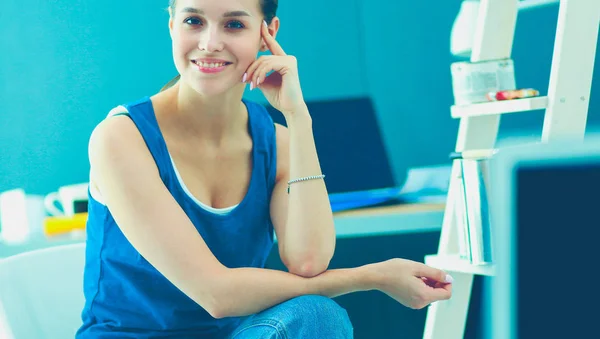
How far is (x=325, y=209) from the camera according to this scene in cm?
154

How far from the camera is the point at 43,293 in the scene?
1.53 m

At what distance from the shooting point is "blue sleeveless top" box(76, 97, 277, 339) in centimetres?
143

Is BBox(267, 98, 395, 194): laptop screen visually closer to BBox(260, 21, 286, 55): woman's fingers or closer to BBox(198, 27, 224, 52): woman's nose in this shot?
BBox(260, 21, 286, 55): woman's fingers

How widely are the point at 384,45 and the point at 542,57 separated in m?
0.55

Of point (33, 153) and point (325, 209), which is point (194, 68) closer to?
point (325, 209)

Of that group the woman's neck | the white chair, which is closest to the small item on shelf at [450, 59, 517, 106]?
the woman's neck

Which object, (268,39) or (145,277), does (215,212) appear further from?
(268,39)

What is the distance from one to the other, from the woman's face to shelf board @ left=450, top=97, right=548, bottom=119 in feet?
2.04

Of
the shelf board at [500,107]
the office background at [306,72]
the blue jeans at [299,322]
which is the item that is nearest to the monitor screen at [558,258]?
the blue jeans at [299,322]

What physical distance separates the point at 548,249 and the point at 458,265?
156cm

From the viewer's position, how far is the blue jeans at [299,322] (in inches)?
48.9

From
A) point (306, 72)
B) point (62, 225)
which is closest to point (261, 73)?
point (62, 225)

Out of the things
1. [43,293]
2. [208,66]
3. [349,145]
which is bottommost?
[43,293]

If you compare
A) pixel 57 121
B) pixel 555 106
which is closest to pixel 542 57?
pixel 555 106
